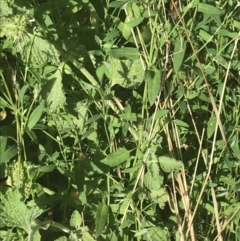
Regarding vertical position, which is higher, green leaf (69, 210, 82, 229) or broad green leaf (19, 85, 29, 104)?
broad green leaf (19, 85, 29, 104)

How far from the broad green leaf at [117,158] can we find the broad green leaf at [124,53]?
0.70 ft

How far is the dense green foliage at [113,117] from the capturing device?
3.51ft

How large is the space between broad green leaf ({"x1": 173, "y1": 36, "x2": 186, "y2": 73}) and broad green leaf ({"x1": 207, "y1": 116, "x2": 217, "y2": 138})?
198mm

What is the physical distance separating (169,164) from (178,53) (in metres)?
0.25

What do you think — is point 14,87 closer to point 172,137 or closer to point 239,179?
point 172,137

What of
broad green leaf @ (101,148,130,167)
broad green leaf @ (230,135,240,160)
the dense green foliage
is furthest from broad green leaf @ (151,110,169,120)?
broad green leaf @ (230,135,240,160)

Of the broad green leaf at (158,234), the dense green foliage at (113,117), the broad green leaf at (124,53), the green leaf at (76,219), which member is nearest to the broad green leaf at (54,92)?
the dense green foliage at (113,117)

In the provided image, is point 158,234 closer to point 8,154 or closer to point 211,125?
point 211,125

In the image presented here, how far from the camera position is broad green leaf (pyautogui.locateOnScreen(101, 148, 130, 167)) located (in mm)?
1132

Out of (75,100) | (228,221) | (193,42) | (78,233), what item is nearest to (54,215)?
(78,233)

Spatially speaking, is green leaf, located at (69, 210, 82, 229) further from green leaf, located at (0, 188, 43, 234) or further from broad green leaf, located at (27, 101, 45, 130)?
broad green leaf, located at (27, 101, 45, 130)

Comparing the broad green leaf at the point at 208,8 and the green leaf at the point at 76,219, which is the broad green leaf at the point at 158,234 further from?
the broad green leaf at the point at 208,8

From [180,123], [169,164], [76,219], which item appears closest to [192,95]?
[180,123]

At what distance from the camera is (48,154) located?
45.3 inches
